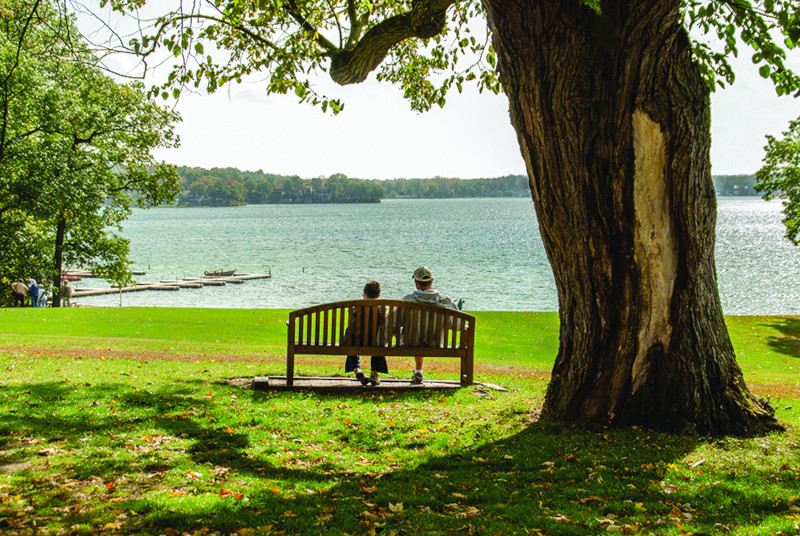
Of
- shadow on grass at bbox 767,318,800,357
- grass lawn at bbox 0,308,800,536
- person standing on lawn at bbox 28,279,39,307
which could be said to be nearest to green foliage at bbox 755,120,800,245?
shadow on grass at bbox 767,318,800,357

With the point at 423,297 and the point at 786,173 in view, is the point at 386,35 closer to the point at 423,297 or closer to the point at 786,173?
the point at 423,297

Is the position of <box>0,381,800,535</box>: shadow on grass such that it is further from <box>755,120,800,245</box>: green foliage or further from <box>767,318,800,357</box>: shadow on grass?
<box>755,120,800,245</box>: green foliage

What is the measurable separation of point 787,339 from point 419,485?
16.3 m

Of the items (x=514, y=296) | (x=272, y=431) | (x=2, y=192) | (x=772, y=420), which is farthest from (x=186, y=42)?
(x=514, y=296)

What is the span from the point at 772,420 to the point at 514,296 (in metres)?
35.5

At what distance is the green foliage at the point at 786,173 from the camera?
26834 mm

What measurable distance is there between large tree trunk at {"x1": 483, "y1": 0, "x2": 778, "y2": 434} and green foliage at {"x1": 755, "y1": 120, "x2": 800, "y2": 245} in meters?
25.1

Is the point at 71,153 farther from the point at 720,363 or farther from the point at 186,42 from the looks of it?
the point at 720,363

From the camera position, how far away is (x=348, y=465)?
5.10 metres

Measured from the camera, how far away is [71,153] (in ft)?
85.8

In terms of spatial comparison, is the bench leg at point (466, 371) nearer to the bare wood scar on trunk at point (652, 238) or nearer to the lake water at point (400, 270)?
the bare wood scar on trunk at point (652, 238)

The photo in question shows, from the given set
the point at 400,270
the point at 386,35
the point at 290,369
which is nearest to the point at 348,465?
the point at 290,369

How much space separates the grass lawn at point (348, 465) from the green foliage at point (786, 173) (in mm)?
21836

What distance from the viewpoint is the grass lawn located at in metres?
3.79
